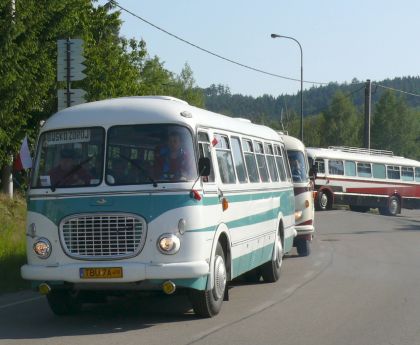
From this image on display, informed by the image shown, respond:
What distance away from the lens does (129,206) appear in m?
10.4

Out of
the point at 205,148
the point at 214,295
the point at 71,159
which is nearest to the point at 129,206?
the point at 71,159

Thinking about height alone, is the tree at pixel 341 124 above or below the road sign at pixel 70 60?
above

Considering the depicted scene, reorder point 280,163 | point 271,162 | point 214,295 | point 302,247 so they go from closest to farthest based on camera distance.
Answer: point 214,295 < point 271,162 < point 280,163 < point 302,247

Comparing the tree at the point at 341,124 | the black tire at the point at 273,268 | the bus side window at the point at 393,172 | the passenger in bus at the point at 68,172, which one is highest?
the tree at the point at 341,124

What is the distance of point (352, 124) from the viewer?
121500 mm

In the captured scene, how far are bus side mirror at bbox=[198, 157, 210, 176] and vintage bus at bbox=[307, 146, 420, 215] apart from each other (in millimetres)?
30532

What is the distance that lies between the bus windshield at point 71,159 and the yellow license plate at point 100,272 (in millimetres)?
1078

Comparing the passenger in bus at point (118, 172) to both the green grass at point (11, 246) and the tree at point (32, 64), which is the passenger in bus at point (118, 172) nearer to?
the green grass at point (11, 246)

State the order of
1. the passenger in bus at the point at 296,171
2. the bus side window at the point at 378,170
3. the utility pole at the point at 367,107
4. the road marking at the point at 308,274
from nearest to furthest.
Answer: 1. the road marking at the point at 308,274
2. the passenger in bus at the point at 296,171
3. the bus side window at the point at 378,170
4. the utility pole at the point at 367,107

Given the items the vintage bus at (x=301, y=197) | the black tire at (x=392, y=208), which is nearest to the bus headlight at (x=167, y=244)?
the vintage bus at (x=301, y=197)

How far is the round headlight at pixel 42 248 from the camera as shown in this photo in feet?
34.6

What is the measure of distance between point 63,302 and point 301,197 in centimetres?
987

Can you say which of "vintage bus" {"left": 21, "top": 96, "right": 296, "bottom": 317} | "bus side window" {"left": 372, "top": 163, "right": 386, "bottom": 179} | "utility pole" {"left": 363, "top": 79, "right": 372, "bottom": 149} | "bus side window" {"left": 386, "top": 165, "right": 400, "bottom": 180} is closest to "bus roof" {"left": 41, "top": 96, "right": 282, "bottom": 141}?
"vintage bus" {"left": 21, "top": 96, "right": 296, "bottom": 317}

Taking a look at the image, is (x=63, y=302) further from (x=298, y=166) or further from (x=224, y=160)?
(x=298, y=166)
